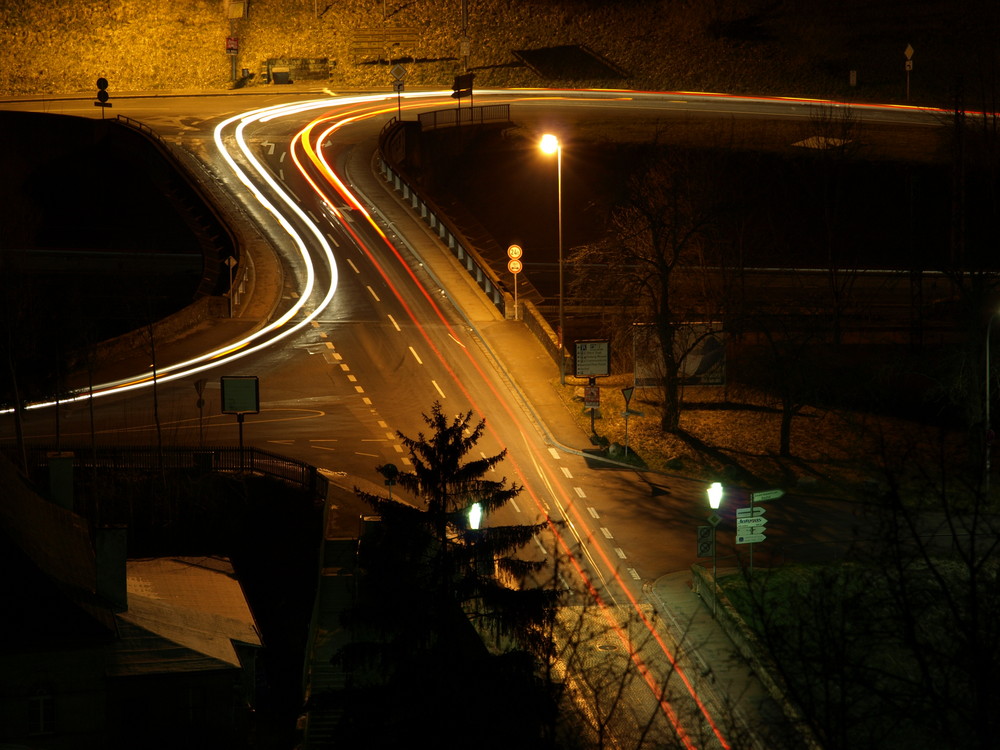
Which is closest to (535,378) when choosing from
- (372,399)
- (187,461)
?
(372,399)

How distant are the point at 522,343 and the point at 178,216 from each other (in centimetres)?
2149

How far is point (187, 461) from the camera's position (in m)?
32.7

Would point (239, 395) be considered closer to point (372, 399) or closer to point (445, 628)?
point (372, 399)

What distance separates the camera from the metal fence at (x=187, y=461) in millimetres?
32031

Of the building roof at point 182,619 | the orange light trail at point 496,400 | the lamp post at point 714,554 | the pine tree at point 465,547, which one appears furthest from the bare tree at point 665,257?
the pine tree at point 465,547

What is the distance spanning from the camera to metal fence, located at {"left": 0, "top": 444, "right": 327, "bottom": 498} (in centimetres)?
3203

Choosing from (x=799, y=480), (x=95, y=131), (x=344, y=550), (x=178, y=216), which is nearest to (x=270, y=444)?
(x=344, y=550)

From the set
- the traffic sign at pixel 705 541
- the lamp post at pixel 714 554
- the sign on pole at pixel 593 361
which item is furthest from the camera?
the sign on pole at pixel 593 361

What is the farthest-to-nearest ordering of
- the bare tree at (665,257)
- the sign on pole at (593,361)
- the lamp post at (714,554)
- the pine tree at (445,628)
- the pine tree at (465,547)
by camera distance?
the sign on pole at (593,361) < the bare tree at (665,257) < the lamp post at (714,554) < the pine tree at (465,547) < the pine tree at (445,628)

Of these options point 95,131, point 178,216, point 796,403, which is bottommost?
point 796,403

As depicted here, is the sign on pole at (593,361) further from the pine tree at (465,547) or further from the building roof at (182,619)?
the pine tree at (465,547)

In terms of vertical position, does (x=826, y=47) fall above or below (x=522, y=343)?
above

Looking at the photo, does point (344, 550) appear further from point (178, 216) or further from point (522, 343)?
point (178, 216)

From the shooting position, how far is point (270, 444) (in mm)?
36000
